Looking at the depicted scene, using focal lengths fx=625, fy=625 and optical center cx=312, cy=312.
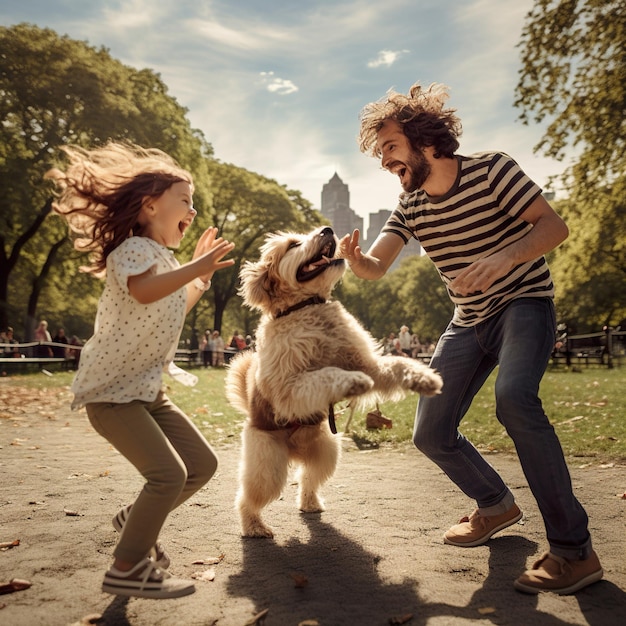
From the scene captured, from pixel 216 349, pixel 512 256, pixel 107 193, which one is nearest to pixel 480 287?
pixel 512 256

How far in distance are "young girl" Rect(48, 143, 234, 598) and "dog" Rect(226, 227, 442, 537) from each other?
0.70 m

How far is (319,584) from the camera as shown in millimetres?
3230

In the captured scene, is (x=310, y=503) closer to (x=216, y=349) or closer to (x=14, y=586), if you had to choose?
(x=14, y=586)

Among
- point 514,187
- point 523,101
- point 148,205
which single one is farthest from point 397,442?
point 523,101

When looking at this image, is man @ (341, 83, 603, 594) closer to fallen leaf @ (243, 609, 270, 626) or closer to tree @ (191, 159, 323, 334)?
fallen leaf @ (243, 609, 270, 626)

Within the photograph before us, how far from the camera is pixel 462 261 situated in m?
3.97

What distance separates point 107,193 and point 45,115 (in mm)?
21726

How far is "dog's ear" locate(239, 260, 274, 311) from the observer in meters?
4.25

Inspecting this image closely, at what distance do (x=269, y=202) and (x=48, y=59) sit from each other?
57.9ft

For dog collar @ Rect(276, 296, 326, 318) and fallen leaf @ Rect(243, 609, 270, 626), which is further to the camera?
dog collar @ Rect(276, 296, 326, 318)

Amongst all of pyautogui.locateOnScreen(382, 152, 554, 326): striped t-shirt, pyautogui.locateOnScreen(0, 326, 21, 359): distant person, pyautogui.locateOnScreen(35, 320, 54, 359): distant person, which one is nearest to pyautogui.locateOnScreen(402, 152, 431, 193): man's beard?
pyautogui.locateOnScreen(382, 152, 554, 326): striped t-shirt

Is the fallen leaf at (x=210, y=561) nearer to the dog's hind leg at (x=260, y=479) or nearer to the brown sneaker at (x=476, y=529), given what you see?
the dog's hind leg at (x=260, y=479)

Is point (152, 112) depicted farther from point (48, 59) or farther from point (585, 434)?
point (585, 434)

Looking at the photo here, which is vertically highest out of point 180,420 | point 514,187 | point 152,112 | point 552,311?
point 152,112
